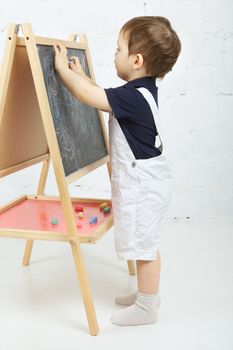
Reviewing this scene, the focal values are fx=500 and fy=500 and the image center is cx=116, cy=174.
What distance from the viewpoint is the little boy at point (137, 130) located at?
59.2 inches

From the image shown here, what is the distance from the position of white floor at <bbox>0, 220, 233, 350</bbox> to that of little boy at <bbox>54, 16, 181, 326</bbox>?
0.76ft

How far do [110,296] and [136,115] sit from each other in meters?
0.71

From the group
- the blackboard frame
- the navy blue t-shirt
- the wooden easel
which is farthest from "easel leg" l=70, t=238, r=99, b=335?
the navy blue t-shirt

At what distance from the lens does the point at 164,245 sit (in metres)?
2.39

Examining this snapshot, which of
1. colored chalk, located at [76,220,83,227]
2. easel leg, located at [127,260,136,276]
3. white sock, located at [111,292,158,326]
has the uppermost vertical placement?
colored chalk, located at [76,220,83,227]

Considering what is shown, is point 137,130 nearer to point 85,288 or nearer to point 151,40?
point 151,40

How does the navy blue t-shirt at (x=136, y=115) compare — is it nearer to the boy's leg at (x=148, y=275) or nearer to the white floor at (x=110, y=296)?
the boy's leg at (x=148, y=275)

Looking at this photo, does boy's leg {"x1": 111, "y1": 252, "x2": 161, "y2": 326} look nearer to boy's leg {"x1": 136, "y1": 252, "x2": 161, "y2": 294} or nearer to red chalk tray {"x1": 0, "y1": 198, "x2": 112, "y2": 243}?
boy's leg {"x1": 136, "y1": 252, "x2": 161, "y2": 294}

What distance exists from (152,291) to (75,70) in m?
0.77

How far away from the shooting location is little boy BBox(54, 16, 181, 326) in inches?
59.2

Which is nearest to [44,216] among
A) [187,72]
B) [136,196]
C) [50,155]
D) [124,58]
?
[50,155]

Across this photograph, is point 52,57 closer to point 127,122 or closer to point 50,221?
point 127,122

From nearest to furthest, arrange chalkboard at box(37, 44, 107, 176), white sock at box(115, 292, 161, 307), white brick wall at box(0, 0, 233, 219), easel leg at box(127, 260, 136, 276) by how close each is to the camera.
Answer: chalkboard at box(37, 44, 107, 176) < white sock at box(115, 292, 161, 307) < easel leg at box(127, 260, 136, 276) < white brick wall at box(0, 0, 233, 219)

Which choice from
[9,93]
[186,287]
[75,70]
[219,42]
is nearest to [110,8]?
[219,42]
